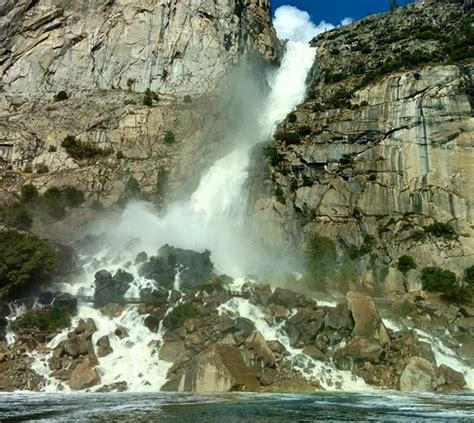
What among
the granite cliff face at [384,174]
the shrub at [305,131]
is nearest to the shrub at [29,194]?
the granite cliff face at [384,174]

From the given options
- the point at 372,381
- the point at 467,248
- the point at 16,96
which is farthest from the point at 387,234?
the point at 16,96

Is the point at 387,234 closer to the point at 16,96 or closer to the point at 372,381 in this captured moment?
the point at 372,381

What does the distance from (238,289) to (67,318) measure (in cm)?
1492

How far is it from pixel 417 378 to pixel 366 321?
5.58 metres

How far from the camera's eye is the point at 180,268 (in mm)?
51688

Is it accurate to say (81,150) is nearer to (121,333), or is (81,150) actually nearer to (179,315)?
(121,333)

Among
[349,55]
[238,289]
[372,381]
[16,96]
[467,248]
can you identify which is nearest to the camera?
[372,381]

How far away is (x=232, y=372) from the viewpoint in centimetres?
3228

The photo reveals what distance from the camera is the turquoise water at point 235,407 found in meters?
22.5

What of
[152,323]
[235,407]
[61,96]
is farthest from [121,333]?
[61,96]

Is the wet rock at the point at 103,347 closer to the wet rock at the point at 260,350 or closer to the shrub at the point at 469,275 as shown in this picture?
the wet rock at the point at 260,350

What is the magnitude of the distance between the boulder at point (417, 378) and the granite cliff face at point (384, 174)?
60.4 feet

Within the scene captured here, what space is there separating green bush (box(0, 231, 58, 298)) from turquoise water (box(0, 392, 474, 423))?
14248mm

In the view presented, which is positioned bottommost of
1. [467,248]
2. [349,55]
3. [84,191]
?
[467,248]
